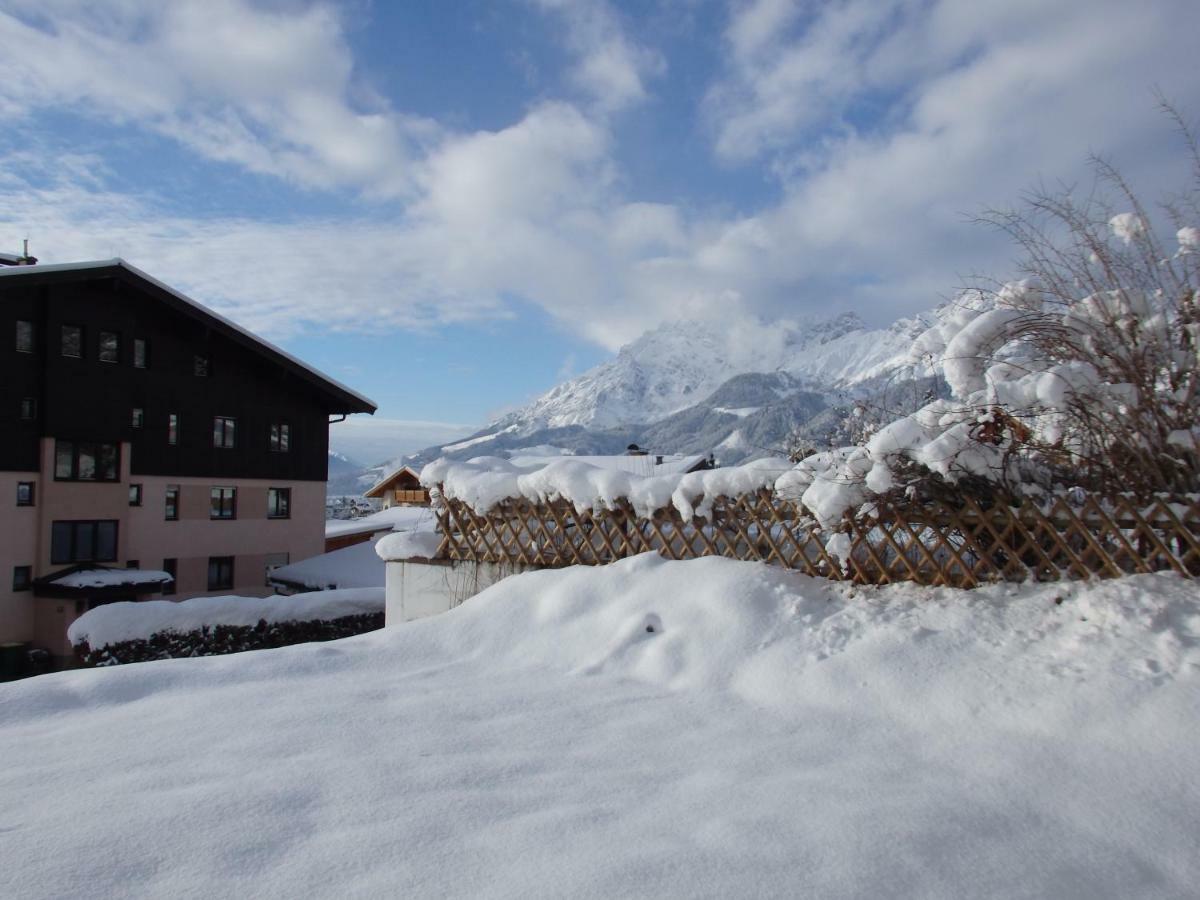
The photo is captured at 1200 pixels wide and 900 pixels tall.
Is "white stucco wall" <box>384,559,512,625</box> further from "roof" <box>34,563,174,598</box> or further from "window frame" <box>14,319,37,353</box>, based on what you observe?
"window frame" <box>14,319,37,353</box>

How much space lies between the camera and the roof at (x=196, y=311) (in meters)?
20.2

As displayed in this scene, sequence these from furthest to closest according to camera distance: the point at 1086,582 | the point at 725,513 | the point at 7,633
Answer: the point at 7,633
the point at 725,513
the point at 1086,582

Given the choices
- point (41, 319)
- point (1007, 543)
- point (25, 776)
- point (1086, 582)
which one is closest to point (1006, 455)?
point (1007, 543)

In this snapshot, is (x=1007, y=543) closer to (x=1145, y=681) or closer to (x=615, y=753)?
(x=1145, y=681)

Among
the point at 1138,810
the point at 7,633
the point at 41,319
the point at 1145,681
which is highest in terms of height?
the point at 41,319

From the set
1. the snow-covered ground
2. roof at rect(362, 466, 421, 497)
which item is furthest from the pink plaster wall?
roof at rect(362, 466, 421, 497)

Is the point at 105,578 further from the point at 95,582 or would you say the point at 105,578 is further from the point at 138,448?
the point at 138,448

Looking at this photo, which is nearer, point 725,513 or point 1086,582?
point 1086,582

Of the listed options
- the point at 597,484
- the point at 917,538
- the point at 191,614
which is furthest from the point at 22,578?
the point at 917,538

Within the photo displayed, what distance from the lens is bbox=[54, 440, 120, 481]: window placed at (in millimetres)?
21281

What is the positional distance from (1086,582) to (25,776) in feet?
22.3

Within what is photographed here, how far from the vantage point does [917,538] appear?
6.31m

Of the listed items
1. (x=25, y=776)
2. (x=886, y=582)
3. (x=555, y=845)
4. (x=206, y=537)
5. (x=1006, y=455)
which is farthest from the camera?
(x=206, y=537)

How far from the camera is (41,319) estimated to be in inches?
824
